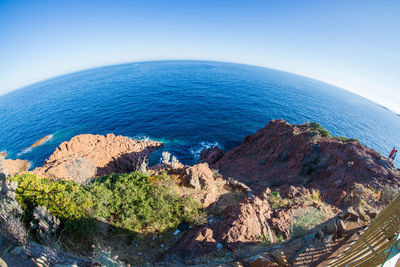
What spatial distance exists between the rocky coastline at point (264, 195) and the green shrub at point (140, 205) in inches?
20.4

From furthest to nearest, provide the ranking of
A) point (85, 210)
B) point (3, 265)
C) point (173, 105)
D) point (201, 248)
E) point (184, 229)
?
point (173, 105)
point (184, 229)
point (85, 210)
point (201, 248)
point (3, 265)

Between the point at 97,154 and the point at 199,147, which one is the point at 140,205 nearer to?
the point at 97,154

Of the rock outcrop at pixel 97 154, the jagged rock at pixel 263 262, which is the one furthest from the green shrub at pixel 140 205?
the rock outcrop at pixel 97 154

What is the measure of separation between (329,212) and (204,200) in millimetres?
7039

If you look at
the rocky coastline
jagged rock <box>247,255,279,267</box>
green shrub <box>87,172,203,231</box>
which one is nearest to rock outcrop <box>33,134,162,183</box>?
the rocky coastline

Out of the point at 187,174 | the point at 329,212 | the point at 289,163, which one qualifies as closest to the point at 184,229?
the point at 187,174

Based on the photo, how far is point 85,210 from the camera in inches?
262

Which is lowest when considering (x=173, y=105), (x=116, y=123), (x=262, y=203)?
(x=262, y=203)

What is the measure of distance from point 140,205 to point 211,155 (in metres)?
17.4

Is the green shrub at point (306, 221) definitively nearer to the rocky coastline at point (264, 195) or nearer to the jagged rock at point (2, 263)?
the rocky coastline at point (264, 195)

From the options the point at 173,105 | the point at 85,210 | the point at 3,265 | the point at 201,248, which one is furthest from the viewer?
the point at 173,105

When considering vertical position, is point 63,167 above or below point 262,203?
below

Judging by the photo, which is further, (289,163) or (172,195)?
(289,163)

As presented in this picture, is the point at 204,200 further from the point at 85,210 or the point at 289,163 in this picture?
the point at 289,163
